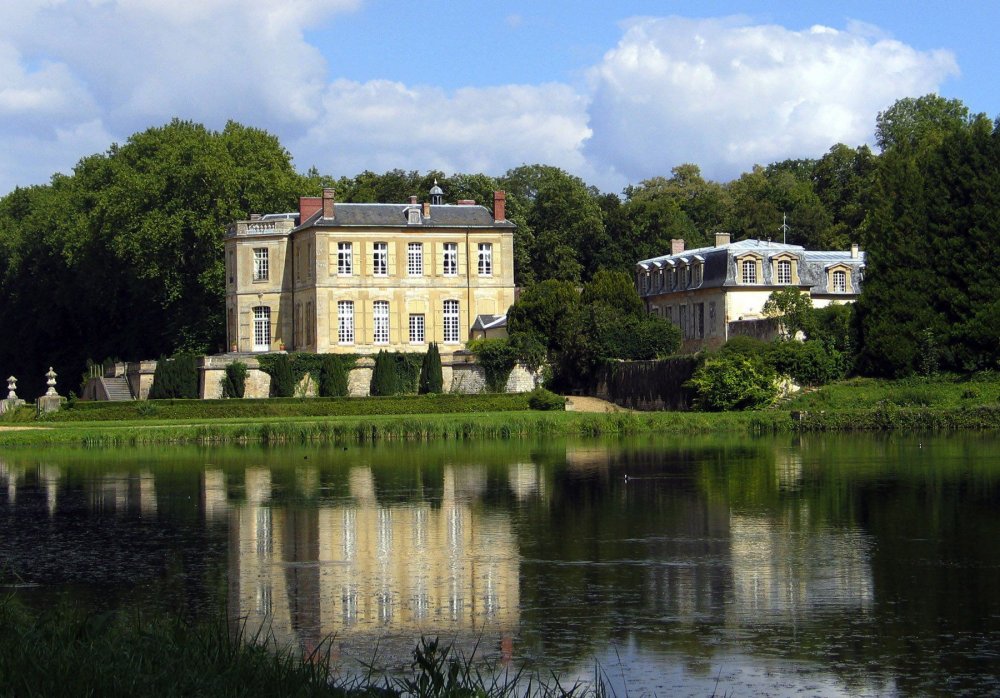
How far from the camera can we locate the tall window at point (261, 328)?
60.1 metres

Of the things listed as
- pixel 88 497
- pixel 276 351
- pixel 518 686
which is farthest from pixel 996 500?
pixel 276 351

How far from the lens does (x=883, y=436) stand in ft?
128

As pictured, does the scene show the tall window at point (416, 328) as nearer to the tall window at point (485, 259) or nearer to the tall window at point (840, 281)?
the tall window at point (485, 259)

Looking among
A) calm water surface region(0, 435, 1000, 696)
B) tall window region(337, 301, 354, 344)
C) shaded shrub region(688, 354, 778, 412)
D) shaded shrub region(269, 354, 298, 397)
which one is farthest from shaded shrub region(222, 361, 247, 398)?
calm water surface region(0, 435, 1000, 696)

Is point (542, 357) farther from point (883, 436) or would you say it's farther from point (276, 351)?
point (883, 436)

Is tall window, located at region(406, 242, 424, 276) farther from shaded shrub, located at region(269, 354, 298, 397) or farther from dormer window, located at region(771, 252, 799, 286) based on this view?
dormer window, located at region(771, 252, 799, 286)

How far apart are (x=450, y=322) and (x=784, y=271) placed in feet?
42.2

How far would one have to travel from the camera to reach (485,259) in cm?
5900

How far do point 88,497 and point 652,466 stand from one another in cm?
1143

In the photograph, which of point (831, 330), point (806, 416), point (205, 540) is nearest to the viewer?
point (205, 540)

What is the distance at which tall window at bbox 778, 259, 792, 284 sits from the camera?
57594 millimetres

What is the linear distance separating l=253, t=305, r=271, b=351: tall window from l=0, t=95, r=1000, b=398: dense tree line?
285 cm

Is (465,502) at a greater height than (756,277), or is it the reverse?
(756,277)

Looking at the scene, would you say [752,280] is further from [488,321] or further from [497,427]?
[497,427]
